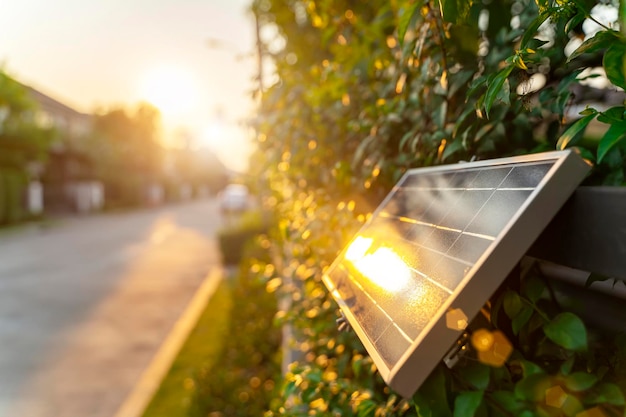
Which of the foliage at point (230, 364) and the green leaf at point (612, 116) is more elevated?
the green leaf at point (612, 116)

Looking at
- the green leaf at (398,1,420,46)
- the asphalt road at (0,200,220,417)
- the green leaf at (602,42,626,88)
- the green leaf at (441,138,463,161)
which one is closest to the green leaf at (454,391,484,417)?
the green leaf at (602,42,626,88)

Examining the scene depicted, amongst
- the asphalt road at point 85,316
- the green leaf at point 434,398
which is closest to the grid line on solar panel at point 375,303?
the green leaf at point 434,398

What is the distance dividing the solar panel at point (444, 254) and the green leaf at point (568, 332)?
21cm

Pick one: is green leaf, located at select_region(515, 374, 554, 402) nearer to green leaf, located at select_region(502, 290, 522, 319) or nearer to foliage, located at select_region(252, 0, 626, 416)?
foliage, located at select_region(252, 0, 626, 416)

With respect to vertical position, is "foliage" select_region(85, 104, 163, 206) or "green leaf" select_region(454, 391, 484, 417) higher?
"green leaf" select_region(454, 391, 484, 417)

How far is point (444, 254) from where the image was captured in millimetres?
1302

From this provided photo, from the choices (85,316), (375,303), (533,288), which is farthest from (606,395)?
(85,316)

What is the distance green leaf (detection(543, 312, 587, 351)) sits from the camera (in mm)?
1142

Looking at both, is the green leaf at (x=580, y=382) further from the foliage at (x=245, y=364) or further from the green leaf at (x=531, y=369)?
the foliage at (x=245, y=364)

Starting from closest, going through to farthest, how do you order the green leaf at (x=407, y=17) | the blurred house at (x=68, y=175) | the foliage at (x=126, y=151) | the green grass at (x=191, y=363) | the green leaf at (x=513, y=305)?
the green leaf at (x=513, y=305)
the green leaf at (x=407, y=17)
the green grass at (x=191, y=363)
the blurred house at (x=68, y=175)
the foliage at (x=126, y=151)

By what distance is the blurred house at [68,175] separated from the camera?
132 feet

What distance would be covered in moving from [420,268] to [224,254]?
12589 mm

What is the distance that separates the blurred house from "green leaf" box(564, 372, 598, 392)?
41257 millimetres

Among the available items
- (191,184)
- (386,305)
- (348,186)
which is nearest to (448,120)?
(348,186)
